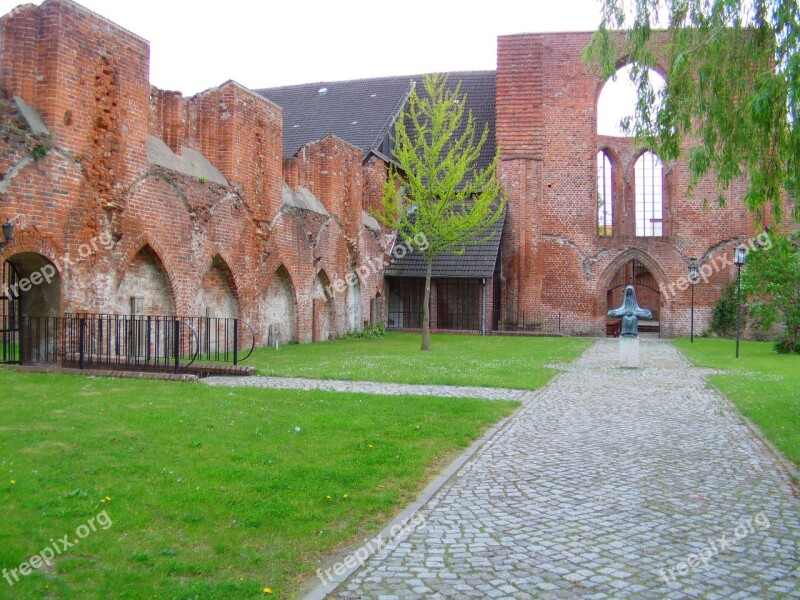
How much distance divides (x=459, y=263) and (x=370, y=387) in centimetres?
1844

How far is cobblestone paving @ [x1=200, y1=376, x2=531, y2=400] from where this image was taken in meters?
11.6

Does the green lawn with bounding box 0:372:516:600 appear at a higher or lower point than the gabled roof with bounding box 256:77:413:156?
lower

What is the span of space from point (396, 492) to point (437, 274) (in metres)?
24.2

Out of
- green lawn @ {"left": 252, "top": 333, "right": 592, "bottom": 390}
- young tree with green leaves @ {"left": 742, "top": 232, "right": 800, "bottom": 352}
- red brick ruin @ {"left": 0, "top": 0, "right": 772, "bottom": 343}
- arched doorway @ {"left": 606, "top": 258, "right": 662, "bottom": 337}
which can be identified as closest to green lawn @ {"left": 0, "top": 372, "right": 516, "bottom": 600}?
green lawn @ {"left": 252, "top": 333, "right": 592, "bottom": 390}

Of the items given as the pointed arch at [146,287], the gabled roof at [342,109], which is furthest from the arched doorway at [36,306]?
the gabled roof at [342,109]

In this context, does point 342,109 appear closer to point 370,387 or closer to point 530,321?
point 530,321

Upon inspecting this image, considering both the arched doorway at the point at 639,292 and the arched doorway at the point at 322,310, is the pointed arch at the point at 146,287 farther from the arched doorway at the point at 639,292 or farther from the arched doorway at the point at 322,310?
the arched doorway at the point at 639,292

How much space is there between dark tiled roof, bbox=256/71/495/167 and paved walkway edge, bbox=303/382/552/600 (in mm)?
23871

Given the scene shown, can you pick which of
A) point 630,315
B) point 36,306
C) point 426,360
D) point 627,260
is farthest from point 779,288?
point 36,306

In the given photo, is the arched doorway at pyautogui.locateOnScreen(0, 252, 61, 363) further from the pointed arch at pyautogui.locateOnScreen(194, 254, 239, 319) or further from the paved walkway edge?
the paved walkway edge

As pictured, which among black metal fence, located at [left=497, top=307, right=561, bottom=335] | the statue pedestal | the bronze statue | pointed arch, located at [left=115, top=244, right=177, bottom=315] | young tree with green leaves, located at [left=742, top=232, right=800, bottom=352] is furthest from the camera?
black metal fence, located at [left=497, top=307, right=561, bottom=335]

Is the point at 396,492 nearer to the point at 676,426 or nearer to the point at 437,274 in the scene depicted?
the point at 676,426

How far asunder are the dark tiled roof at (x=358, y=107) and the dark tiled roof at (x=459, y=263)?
4.94m

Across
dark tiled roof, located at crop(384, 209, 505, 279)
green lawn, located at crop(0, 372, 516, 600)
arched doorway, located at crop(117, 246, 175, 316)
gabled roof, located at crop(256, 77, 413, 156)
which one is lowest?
green lawn, located at crop(0, 372, 516, 600)
